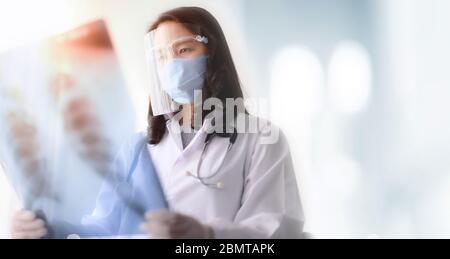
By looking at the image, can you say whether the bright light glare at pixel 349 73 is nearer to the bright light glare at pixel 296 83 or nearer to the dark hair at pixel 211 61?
the bright light glare at pixel 296 83

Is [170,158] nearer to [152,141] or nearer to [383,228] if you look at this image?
[152,141]

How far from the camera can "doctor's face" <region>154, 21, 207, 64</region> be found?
49.9 inches

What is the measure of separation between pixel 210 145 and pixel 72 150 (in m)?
0.36

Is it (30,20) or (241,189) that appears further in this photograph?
(30,20)

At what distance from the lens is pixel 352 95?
1.29 metres

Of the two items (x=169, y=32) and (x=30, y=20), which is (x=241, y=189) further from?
(x=30, y=20)

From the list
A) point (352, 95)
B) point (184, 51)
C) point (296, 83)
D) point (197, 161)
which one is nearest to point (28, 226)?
point (197, 161)

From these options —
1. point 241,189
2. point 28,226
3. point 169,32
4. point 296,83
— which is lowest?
point 28,226

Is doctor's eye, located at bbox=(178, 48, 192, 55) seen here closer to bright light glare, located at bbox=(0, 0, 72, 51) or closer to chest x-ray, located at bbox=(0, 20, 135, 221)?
chest x-ray, located at bbox=(0, 20, 135, 221)

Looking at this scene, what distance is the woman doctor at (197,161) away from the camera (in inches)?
48.8

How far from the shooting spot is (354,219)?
128cm

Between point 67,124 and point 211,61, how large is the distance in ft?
1.33

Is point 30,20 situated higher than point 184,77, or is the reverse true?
point 30,20

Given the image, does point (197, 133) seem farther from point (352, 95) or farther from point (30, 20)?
point (30, 20)
